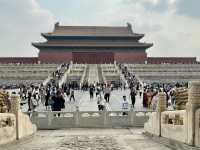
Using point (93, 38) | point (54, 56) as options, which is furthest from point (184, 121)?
point (93, 38)

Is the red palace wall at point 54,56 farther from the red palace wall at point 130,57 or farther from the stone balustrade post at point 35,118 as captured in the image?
the stone balustrade post at point 35,118

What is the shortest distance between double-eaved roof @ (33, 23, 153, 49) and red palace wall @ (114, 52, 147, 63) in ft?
4.13

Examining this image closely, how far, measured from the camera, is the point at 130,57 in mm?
84562

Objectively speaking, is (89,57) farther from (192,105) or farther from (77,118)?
(192,105)

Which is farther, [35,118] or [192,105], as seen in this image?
[35,118]

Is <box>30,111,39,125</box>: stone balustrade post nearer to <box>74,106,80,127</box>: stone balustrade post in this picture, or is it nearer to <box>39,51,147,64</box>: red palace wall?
<box>74,106,80,127</box>: stone balustrade post

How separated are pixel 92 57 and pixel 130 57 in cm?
631

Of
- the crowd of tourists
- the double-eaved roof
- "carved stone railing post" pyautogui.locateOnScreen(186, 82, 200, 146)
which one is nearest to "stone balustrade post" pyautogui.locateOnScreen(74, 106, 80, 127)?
the crowd of tourists

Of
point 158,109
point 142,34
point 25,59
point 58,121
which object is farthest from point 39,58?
point 158,109

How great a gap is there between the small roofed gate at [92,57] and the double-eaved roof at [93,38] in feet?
4.25

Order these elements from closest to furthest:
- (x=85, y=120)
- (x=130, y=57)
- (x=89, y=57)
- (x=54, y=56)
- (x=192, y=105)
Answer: (x=192, y=105) → (x=85, y=120) → (x=89, y=57) → (x=54, y=56) → (x=130, y=57)

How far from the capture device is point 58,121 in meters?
20.5

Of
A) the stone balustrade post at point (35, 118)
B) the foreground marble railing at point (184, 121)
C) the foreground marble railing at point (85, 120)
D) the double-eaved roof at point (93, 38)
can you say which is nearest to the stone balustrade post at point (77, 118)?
the foreground marble railing at point (85, 120)

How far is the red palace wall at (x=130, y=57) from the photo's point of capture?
83750mm
